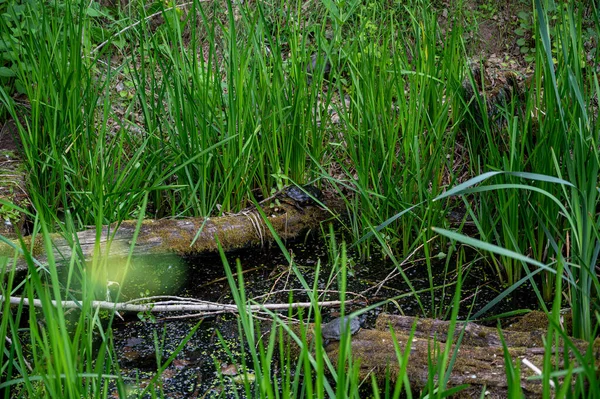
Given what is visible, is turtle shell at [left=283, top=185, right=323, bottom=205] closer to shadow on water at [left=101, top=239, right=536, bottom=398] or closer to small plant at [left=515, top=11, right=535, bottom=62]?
shadow on water at [left=101, top=239, right=536, bottom=398]

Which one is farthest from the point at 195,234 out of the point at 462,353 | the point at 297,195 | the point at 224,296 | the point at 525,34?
the point at 525,34

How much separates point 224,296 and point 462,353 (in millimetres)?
1063

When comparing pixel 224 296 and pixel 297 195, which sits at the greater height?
pixel 297 195

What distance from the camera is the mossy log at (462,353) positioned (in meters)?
1.62

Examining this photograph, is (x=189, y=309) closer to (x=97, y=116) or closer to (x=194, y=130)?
(x=194, y=130)

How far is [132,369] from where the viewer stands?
6.73ft

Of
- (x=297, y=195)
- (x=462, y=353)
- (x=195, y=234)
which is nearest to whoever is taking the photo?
(x=462, y=353)

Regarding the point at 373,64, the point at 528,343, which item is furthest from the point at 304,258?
the point at 528,343

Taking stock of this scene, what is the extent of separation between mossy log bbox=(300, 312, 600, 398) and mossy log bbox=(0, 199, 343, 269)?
2.36 ft

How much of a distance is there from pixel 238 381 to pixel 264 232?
38.9 inches

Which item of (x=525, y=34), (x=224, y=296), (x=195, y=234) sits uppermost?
(x=525, y=34)

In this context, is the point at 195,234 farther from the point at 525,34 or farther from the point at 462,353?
the point at 525,34

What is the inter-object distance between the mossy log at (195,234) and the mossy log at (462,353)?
719 millimetres

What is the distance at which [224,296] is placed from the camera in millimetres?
2535
